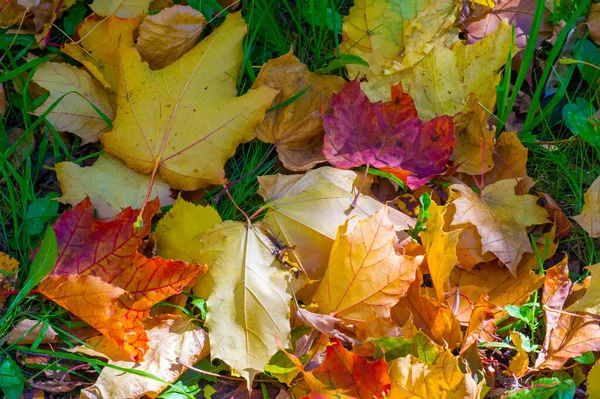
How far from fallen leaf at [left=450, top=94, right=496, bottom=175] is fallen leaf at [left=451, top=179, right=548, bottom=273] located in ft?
0.25

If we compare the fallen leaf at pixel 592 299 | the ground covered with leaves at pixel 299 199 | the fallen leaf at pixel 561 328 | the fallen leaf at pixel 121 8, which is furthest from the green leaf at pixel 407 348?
the fallen leaf at pixel 121 8

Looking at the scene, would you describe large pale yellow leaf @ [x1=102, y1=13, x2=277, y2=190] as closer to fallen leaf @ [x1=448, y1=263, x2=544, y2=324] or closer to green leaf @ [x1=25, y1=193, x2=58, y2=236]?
green leaf @ [x1=25, y1=193, x2=58, y2=236]

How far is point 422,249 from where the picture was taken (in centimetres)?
150

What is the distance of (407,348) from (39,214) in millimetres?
967

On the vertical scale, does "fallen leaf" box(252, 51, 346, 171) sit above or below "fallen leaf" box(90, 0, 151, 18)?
below

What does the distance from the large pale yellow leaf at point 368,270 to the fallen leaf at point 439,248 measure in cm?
6

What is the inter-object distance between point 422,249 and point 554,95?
677 mm

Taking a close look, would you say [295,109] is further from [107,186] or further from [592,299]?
[592,299]

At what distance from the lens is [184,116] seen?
160 centimetres

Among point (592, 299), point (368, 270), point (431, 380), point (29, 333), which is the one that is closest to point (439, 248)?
point (368, 270)

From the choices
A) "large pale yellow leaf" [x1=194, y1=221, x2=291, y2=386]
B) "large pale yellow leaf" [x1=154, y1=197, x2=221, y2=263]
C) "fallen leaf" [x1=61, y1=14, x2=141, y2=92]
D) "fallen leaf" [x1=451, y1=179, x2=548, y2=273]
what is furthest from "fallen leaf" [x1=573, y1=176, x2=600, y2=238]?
"fallen leaf" [x1=61, y1=14, x2=141, y2=92]

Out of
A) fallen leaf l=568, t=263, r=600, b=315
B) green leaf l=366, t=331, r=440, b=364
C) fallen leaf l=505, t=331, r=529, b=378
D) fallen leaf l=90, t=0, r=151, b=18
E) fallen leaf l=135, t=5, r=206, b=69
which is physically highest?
fallen leaf l=90, t=0, r=151, b=18

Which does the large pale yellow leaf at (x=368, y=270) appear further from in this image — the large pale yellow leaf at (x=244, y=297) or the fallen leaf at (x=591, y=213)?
the fallen leaf at (x=591, y=213)

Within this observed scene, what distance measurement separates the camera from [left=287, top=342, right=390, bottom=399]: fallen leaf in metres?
1.30
